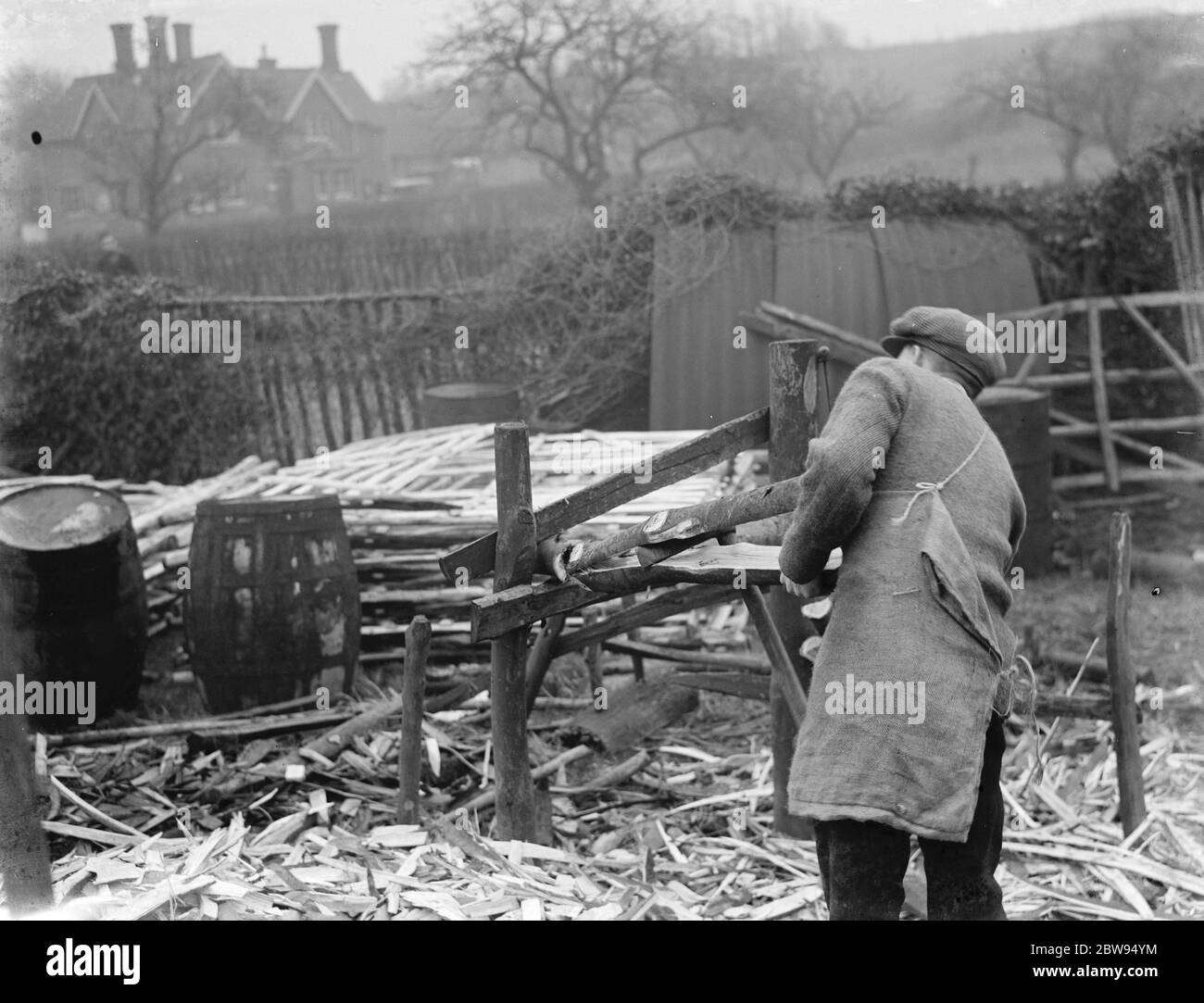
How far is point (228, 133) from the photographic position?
17.8 meters

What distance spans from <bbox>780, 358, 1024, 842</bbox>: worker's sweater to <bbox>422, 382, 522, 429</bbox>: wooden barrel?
816 centimetres

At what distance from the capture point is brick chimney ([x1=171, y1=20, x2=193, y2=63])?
14428 mm

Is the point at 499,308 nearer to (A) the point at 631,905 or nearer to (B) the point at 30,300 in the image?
(B) the point at 30,300

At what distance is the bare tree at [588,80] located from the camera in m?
16.7

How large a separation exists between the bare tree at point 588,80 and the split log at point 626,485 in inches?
492

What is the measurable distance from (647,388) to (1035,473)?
401 cm

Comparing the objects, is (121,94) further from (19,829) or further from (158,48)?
(19,829)

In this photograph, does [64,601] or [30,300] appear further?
[30,300]

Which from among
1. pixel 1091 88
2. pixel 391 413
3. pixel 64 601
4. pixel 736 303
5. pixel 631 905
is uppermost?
pixel 1091 88

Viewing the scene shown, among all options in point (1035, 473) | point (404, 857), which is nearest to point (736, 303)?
point (1035, 473)

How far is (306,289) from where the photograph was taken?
1680 cm

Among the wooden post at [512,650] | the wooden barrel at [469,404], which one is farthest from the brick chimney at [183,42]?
the wooden post at [512,650]

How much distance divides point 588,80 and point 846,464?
15650 millimetres
